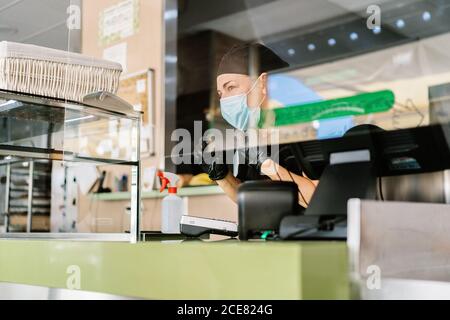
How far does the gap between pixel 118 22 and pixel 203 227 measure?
6.06ft

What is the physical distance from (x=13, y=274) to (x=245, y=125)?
90cm

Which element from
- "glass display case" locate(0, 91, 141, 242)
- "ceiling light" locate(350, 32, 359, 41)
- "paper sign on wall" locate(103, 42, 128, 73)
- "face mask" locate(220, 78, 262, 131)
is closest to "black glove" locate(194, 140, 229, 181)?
"face mask" locate(220, 78, 262, 131)

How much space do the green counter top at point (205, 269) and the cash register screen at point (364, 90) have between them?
0.80m

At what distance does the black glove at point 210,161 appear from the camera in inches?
75.9

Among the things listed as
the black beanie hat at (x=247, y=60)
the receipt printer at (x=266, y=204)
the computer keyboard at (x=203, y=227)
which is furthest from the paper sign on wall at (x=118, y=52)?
the receipt printer at (x=266, y=204)

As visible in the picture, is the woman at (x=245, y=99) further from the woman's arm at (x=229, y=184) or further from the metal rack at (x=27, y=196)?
the metal rack at (x=27, y=196)

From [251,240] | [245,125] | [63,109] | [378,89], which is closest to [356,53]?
[378,89]

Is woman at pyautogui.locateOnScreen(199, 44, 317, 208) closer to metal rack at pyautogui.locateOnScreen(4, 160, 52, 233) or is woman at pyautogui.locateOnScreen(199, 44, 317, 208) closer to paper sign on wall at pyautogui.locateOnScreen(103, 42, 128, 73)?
paper sign on wall at pyautogui.locateOnScreen(103, 42, 128, 73)

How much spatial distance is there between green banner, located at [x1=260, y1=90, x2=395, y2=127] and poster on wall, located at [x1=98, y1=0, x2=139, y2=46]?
129 cm

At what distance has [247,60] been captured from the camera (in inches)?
77.5

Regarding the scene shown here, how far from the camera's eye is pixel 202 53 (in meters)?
2.50

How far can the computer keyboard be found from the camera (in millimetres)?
1382

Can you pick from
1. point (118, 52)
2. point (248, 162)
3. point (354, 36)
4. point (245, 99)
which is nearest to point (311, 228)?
point (248, 162)
